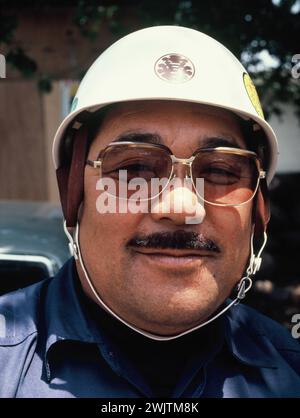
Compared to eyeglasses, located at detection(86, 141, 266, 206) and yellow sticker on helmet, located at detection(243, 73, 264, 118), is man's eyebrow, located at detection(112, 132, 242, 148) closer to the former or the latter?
eyeglasses, located at detection(86, 141, 266, 206)

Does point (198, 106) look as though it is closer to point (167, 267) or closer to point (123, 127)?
point (123, 127)

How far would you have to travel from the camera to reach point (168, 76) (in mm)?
1928

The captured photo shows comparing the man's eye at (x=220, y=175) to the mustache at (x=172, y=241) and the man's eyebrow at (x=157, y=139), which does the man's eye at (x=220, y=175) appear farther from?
the mustache at (x=172, y=241)

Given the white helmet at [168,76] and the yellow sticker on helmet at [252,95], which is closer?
the white helmet at [168,76]

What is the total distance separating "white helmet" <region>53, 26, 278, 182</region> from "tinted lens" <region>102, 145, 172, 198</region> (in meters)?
0.18

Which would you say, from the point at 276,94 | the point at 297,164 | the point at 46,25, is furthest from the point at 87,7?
the point at 297,164

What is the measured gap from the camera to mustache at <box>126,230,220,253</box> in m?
1.74

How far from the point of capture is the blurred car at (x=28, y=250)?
9.37 ft

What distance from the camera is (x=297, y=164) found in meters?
9.20

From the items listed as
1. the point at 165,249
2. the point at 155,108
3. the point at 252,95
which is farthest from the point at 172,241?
the point at 252,95

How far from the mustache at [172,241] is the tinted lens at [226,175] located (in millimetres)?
→ 149

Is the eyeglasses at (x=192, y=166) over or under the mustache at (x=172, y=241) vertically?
over

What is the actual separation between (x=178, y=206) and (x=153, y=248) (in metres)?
0.16

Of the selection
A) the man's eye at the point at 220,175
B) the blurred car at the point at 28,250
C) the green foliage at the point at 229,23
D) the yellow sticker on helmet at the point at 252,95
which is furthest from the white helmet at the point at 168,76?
the green foliage at the point at 229,23
